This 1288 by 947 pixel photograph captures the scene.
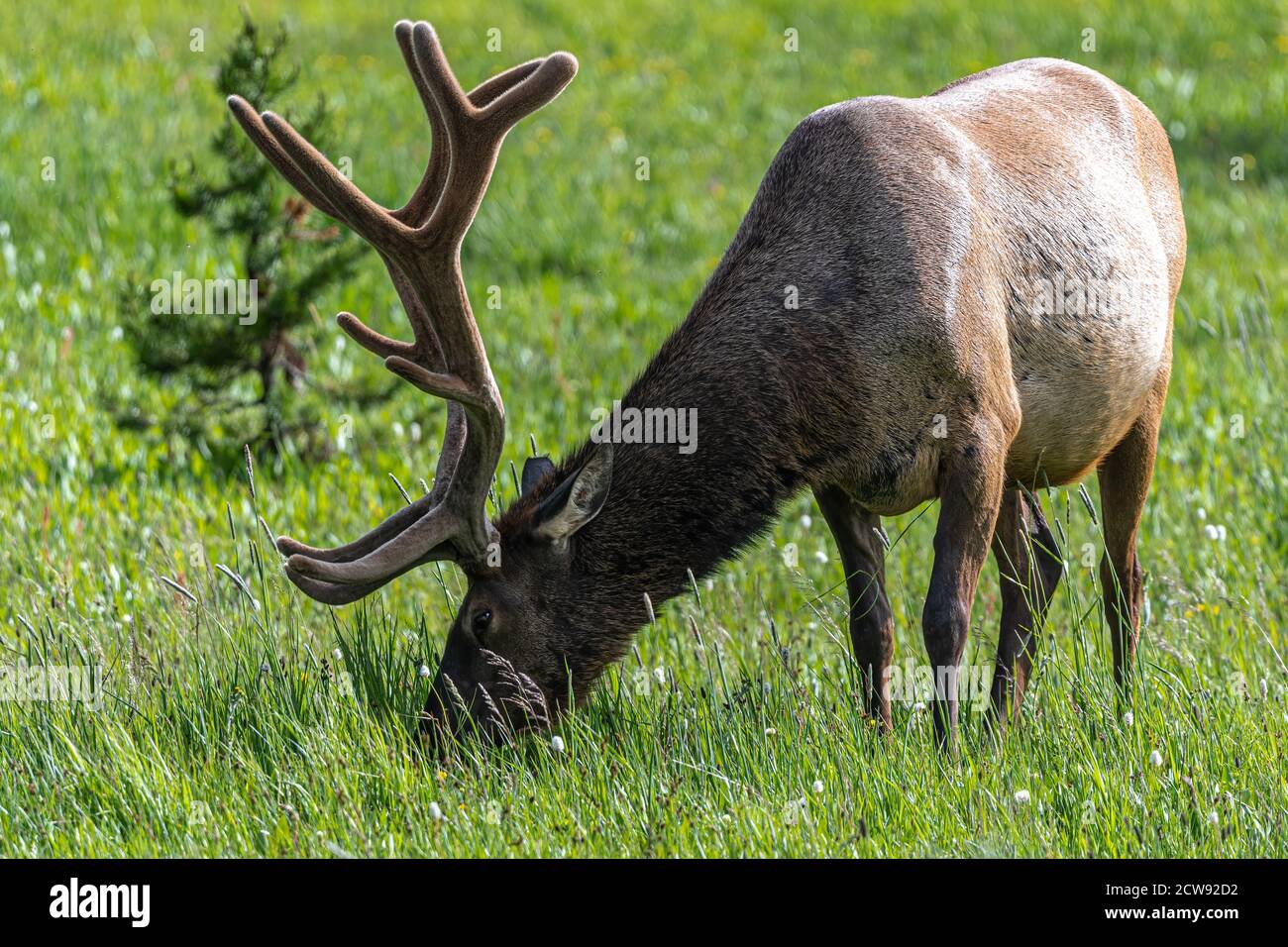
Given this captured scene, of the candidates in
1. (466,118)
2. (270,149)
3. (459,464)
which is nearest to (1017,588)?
(459,464)

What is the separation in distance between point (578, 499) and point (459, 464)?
0.37 metres

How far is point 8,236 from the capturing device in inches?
444

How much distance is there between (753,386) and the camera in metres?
4.87

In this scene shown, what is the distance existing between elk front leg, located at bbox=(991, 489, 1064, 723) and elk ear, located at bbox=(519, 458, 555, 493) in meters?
1.63

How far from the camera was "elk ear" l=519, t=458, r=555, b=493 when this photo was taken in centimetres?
519

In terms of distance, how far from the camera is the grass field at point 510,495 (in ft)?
14.2

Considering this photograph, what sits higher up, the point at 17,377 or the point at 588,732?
the point at 17,377

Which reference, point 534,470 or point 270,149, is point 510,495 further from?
point 270,149

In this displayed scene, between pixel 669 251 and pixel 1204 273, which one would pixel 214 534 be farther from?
pixel 1204 273

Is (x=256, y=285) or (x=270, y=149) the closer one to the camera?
(x=270, y=149)

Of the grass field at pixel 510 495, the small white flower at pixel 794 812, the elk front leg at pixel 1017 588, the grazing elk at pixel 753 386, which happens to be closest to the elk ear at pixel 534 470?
the grazing elk at pixel 753 386

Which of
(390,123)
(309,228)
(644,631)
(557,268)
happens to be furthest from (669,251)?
(644,631)

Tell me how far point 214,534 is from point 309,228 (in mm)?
1845

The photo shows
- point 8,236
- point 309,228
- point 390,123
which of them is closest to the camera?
point 309,228
